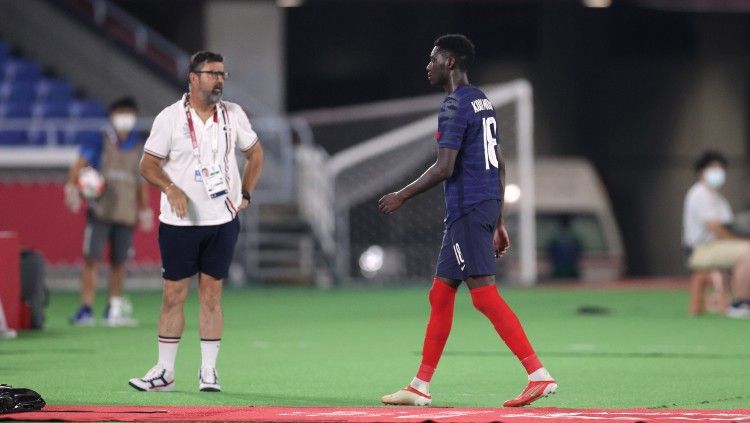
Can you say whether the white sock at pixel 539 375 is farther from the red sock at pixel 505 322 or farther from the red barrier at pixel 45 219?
the red barrier at pixel 45 219

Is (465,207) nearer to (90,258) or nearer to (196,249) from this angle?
(196,249)

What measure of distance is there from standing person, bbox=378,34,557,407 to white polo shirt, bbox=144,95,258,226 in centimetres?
157

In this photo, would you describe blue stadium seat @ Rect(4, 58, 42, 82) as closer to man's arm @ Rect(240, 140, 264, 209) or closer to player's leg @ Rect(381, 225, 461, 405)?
man's arm @ Rect(240, 140, 264, 209)

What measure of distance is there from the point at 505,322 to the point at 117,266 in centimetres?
793

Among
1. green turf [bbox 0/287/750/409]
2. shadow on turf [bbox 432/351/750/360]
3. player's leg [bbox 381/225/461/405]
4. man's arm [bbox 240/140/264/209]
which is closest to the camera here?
player's leg [bbox 381/225/461/405]

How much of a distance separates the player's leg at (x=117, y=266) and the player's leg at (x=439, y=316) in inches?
293

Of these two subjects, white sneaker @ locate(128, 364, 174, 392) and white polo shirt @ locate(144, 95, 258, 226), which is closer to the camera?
white sneaker @ locate(128, 364, 174, 392)

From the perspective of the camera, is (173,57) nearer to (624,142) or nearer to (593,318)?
(624,142)

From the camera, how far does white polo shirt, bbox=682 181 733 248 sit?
18.2 meters

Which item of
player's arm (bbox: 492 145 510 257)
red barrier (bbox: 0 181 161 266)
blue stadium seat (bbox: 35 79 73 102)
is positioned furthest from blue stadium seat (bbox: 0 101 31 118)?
player's arm (bbox: 492 145 510 257)

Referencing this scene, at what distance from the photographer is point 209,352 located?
998 centimetres

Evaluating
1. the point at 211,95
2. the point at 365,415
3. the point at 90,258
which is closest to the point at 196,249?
the point at 211,95

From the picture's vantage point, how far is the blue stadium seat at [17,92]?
28.5m

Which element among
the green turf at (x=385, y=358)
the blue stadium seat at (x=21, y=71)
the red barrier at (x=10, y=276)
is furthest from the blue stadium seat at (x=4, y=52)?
the red barrier at (x=10, y=276)
